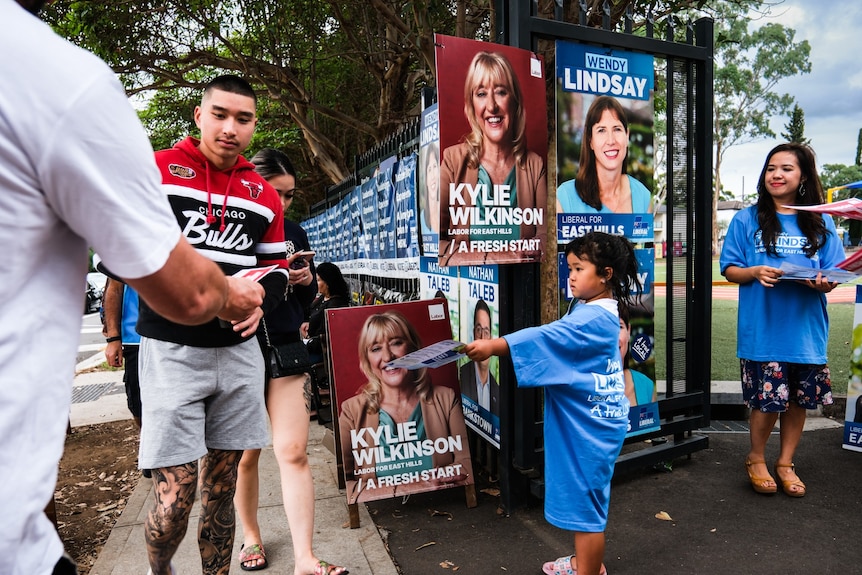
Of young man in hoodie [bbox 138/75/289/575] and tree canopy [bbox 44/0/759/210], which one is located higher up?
tree canopy [bbox 44/0/759/210]

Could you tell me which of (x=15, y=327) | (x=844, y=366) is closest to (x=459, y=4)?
(x=15, y=327)

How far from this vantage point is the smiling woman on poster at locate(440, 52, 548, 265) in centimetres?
324

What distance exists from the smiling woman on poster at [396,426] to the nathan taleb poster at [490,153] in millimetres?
747

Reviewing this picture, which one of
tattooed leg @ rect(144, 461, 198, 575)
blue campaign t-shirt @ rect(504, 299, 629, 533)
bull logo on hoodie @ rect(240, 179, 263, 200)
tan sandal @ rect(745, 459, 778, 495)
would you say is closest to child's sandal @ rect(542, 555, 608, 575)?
blue campaign t-shirt @ rect(504, 299, 629, 533)

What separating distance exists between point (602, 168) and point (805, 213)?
1277 millimetres

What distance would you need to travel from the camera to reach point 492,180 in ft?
11.0

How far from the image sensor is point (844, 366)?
762 cm

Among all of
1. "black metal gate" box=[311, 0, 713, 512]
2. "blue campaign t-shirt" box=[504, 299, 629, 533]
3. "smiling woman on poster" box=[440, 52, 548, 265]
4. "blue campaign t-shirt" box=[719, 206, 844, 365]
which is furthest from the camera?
"black metal gate" box=[311, 0, 713, 512]

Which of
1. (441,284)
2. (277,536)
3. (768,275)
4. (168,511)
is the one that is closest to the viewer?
(168,511)

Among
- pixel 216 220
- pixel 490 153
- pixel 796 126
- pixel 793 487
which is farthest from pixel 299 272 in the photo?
pixel 796 126

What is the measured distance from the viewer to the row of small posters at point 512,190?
3.24 metres

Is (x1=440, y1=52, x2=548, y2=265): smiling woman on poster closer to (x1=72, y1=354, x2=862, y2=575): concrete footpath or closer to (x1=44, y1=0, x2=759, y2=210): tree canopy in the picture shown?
(x1=72, y1=354, x2=862, y2=575): concrete footpath

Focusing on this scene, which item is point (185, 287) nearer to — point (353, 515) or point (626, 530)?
point (353, 515)

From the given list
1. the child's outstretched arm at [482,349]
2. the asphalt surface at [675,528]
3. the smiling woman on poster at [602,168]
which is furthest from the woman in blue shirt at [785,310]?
the child's outstretched arm at [482,349]
